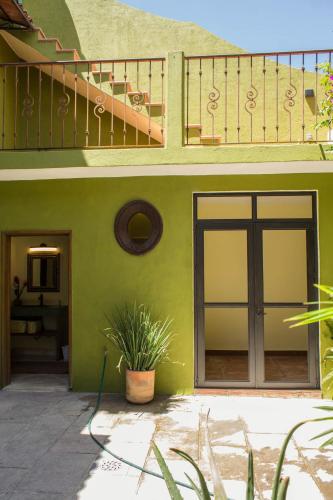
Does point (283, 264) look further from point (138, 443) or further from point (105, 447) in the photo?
point (105, 447)

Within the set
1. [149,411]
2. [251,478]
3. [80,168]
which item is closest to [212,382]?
[149,411]

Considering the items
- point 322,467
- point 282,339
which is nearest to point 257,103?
point 282,339

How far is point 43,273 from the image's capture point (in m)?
8.12

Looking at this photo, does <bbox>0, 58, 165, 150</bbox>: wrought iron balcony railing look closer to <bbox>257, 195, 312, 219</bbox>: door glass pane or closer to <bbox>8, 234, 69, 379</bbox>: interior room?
<bbox>8, 234, 69, 379</bbox>: interior room

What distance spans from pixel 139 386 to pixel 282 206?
9.13 ft

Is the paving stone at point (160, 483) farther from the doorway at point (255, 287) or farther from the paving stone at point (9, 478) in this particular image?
the doorway at point (255, 287)

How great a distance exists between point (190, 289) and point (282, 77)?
3.98 metres

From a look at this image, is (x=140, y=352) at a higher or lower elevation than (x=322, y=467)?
higher

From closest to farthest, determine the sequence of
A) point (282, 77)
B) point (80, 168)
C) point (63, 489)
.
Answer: point (63, 489) < point (80, 168) < point (282, 77)

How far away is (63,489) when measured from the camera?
119 inches

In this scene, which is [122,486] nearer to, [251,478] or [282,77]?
[251,478]

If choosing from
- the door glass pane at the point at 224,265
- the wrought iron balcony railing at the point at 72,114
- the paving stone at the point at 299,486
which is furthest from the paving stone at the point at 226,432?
the wrought iron balcony railing at the point at 72,114

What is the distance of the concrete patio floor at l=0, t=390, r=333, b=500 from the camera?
306 cm

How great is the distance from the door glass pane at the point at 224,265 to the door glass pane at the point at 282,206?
2.38m
